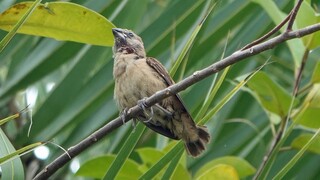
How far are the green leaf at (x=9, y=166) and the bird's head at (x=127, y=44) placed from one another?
5.34 ft

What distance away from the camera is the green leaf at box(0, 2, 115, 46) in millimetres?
2667

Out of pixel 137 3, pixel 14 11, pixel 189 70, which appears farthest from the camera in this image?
pixel 189 70

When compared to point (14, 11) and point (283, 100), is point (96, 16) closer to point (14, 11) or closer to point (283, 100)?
point (14, 11)

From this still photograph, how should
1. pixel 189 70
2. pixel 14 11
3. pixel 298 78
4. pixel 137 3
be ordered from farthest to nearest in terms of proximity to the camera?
pixel 189 70 < pixel 137 3 < pixel 298 78 < pixel 14 11

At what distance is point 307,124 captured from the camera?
10.5 feet

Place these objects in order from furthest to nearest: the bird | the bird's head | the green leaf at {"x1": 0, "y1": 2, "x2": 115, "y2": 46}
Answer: the bird's head < the bird < the green leaf at {"x1": 0, "y1": 2, "x2": 115, "y2": 46}

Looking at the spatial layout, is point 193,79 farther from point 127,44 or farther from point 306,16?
point 127,44

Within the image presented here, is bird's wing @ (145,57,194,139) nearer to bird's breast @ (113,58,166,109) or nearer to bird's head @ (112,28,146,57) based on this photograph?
bird's breast @ (113,58,166,109)

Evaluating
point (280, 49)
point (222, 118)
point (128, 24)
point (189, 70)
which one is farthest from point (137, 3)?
point (280, 49)

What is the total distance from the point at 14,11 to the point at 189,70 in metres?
1.34

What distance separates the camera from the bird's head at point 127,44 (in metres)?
4.01

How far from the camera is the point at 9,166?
2.37 meters

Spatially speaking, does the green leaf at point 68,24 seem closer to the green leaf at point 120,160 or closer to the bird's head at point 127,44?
the green leaf at point 120,160

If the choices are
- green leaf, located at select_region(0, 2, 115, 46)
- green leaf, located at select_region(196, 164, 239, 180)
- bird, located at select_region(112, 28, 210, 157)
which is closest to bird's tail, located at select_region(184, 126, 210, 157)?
bird, located at select_region(112, 28, 210, 157)
